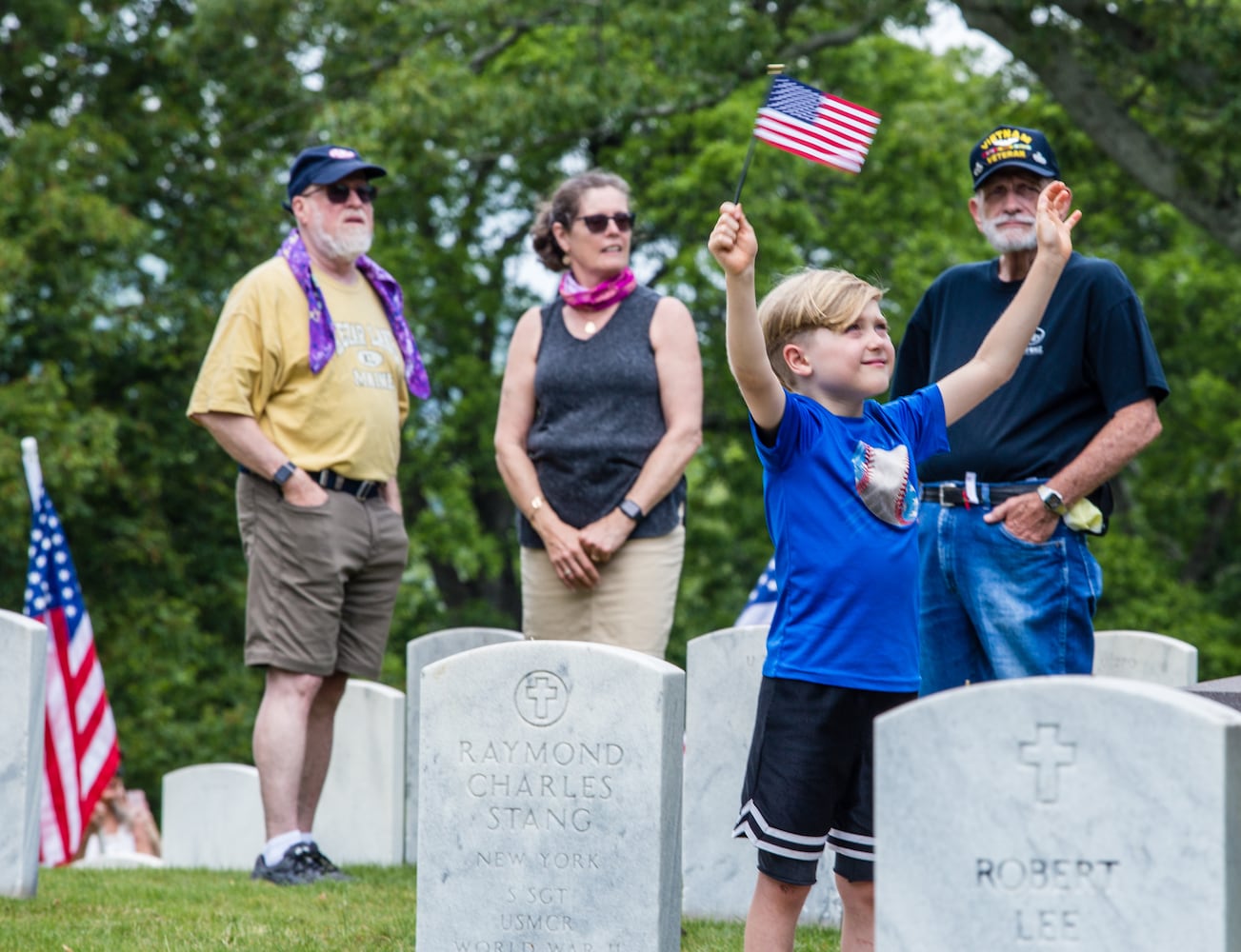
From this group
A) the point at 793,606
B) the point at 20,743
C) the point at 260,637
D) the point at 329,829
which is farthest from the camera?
the point at 329,829

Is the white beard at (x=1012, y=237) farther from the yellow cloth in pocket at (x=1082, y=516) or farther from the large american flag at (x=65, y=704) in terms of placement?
the large american flag at (x=65, y=704)

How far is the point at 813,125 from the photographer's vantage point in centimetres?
439

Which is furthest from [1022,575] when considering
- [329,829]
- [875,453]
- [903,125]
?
[903,125]

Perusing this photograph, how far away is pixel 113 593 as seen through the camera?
60.0 ft

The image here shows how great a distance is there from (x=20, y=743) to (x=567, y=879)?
2.29 m

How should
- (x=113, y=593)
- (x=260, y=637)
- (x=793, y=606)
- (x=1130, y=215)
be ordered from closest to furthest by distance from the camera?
1. (x=793, y=606)
2. (x=260, y=637)
3. (x=113, y=593)
4. (x=1130, y=215)

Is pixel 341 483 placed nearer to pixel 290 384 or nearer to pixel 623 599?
pixel 290 384

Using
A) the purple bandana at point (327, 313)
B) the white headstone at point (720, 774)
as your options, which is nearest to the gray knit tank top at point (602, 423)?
the white headstone at point (720, 774)

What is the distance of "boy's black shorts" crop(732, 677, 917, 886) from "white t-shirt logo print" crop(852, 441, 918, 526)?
1.43 ft

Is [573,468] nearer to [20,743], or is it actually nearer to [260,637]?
[260,637]

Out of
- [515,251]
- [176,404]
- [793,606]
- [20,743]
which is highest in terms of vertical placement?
[515,251]

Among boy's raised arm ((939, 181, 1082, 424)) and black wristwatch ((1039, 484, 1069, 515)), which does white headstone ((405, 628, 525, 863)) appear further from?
boy's raised arm ((939, 181, 1082, 424))

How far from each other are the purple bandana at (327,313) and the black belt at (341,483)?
381 millimetres

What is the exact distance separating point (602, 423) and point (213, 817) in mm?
5001
